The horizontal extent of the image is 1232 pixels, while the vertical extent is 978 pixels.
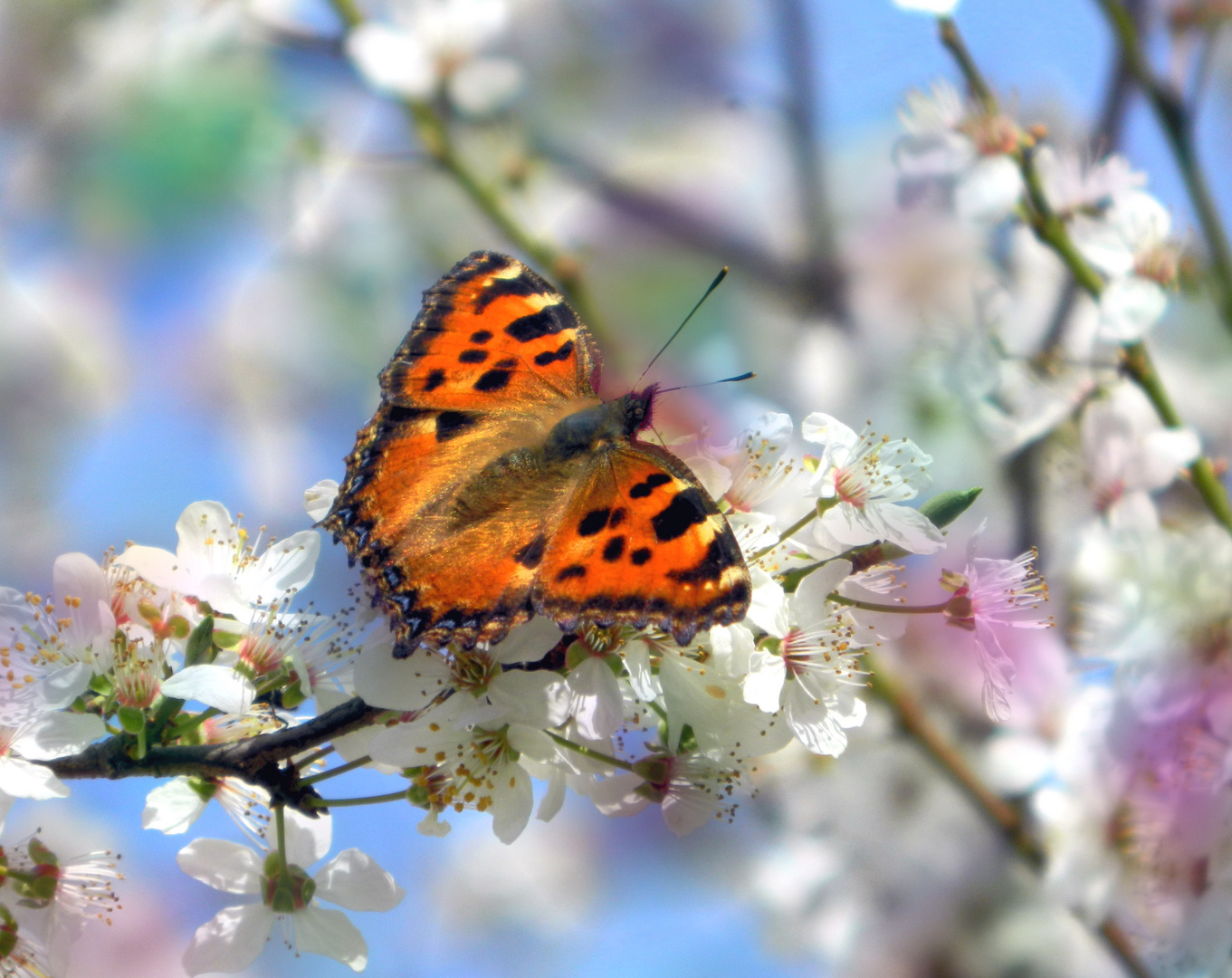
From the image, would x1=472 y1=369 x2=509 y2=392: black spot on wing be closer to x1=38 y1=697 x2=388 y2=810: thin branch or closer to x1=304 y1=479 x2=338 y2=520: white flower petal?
x1=304 y1=479 x2=338 y2=520: white flower petal

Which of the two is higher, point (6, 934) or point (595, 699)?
point (595, 699)

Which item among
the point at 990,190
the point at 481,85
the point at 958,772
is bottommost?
the point at 958,772

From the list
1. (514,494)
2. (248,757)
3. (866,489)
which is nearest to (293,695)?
(248,757)

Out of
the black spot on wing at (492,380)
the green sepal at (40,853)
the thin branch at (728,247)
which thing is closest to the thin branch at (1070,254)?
the black spot on wing at (492,380)

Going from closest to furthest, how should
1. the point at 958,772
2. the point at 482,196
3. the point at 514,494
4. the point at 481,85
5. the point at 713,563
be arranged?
the point at 713,563 < the point at 514,494 < the point at 958,772 < the point at 482,196 < the point at 481,85

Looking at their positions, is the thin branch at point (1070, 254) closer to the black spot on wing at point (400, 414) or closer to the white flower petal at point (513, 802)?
the black spot on wing at point (400, 414)

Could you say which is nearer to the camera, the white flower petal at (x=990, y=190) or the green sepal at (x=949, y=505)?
the green sepal at (x=949, y=505)

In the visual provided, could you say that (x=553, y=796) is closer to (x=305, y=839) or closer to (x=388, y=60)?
(x=305, y=839)
